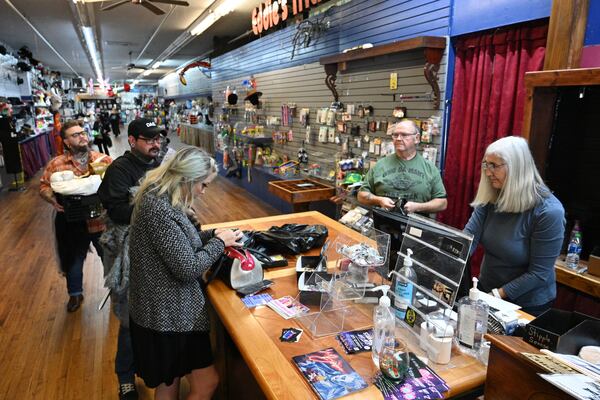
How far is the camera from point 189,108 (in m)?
18.6

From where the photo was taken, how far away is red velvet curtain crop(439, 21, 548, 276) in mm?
3049

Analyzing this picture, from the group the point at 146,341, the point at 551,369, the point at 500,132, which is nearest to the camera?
the point at 551,369

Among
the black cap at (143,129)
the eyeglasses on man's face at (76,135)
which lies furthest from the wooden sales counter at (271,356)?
the eyeglasses on man's face at (76,135)

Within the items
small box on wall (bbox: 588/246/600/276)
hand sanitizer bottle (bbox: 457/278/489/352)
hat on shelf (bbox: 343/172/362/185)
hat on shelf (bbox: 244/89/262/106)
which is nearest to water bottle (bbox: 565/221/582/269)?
small box on wall (bbox: 588/246/600/276)

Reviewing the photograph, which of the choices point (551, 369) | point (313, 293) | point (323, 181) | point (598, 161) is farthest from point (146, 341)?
point (323, 181)

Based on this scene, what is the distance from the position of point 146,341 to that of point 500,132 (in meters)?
2.95

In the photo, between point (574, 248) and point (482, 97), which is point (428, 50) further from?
point (574, 248)

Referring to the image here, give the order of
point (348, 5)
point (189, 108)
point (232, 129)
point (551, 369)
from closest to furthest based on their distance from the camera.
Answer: point (551, 369) → point (348, 5) → point (232, 129) → point (189, 108)

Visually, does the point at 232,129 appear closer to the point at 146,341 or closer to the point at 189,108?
the point at 146,341

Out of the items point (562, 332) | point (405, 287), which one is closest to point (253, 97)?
point (405, 287)

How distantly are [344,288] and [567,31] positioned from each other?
7.10ft

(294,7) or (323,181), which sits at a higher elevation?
(294,7)

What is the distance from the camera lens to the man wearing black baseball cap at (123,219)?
240 centimetres

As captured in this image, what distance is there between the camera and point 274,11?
252 inches
